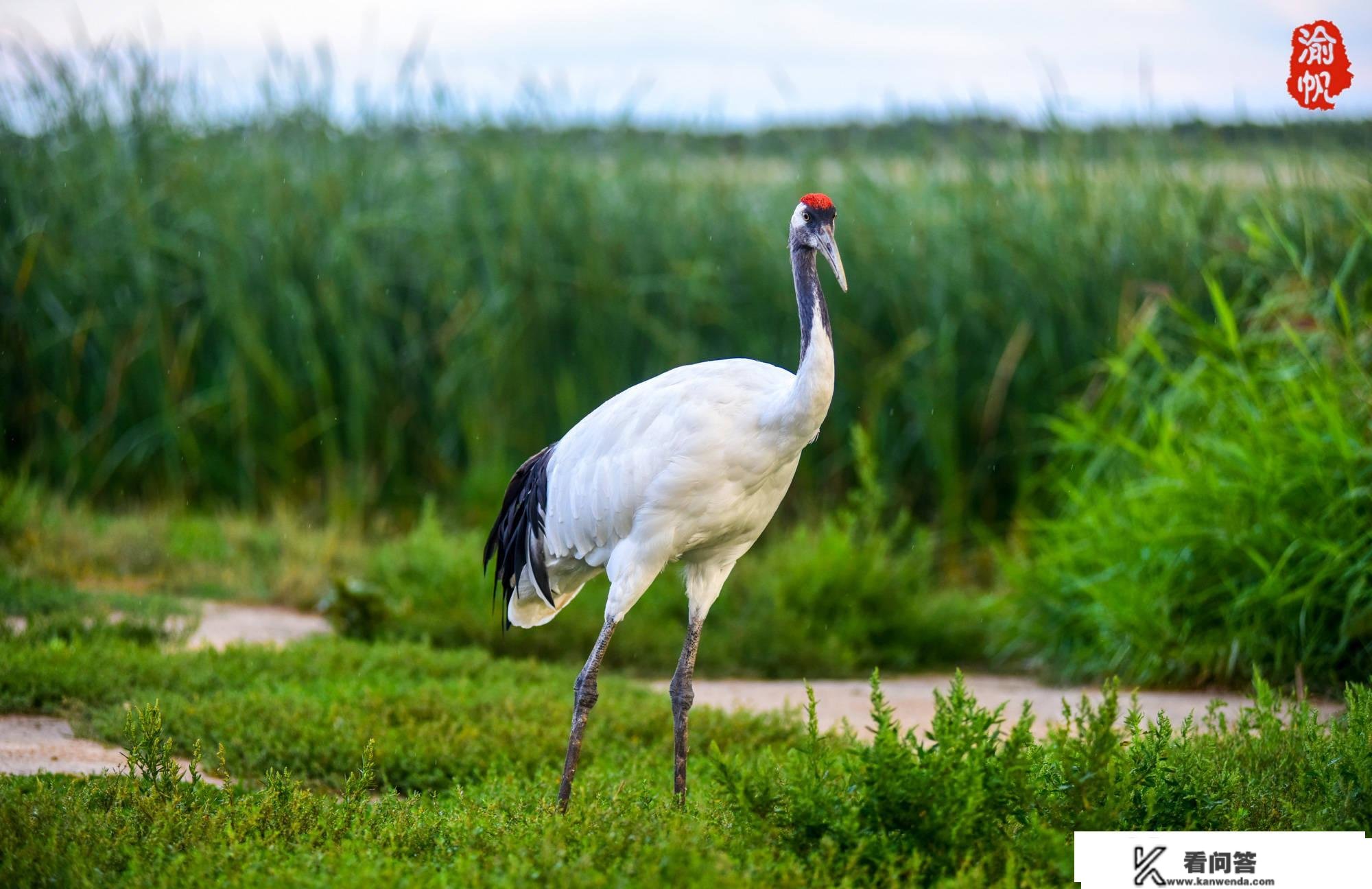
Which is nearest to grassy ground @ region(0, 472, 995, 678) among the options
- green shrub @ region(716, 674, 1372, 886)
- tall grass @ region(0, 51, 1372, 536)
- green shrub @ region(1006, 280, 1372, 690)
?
green shrub @ region(1006, 280, 1372, 690)

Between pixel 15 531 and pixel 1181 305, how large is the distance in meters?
6.18

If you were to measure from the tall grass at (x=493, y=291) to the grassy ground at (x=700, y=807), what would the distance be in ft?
12.4

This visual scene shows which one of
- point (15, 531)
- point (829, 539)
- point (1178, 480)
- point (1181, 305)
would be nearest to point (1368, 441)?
point (1178, 480)

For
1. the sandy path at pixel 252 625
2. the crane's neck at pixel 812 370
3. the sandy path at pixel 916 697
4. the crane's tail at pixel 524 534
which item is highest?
the crane's neck at pixel 812 370

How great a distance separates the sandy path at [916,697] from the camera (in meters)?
5.95

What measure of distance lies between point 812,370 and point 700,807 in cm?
130

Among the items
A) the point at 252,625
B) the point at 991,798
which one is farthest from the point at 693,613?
the point at 252,625

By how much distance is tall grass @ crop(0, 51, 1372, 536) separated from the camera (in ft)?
27.9

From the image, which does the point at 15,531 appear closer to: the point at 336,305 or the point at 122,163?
the point at 336,305

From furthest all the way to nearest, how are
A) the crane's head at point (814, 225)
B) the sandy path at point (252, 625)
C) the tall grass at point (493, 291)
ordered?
the tall grass at point (493, 291) < the sandy path at point (252, 625) < the crane's head at point (814, 225)

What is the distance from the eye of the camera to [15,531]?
7.59 m

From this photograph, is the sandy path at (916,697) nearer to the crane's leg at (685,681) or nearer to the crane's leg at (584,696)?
the crane's leg at (685,681)

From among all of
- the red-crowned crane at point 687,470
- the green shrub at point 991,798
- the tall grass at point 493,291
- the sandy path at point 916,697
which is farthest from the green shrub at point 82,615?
the green shrub at point 991,798

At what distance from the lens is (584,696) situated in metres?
4.68
